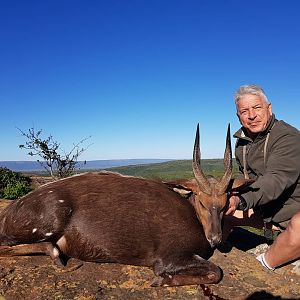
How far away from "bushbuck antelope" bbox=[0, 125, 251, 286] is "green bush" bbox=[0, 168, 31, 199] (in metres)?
11.8

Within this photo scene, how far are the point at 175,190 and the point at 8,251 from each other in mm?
2870

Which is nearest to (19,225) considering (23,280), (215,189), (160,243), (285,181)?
(23,280)

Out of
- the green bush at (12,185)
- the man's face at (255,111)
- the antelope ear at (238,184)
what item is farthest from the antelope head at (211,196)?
the green bush at (12,185)

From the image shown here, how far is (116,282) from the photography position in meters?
5.41

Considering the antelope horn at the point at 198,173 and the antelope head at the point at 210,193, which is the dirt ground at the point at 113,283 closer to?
the antelope head at the point at 210,193

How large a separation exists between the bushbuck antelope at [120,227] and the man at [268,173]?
566 millimetres

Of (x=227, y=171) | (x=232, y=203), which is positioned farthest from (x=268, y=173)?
(x=232, y=203)

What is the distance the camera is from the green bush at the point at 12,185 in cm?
1750

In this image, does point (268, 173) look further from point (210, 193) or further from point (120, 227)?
point (120, 227)

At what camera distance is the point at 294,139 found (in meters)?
6.37

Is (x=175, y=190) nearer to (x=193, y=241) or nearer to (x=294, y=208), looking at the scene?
(x=193, y=241)

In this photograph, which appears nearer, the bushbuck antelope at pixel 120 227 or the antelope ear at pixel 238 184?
the bushbuck antelope at pixel 120 227

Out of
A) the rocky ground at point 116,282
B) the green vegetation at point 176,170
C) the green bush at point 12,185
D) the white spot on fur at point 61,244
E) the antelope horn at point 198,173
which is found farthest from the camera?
the green vegetation at point 176,170

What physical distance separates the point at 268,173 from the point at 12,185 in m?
14.9
